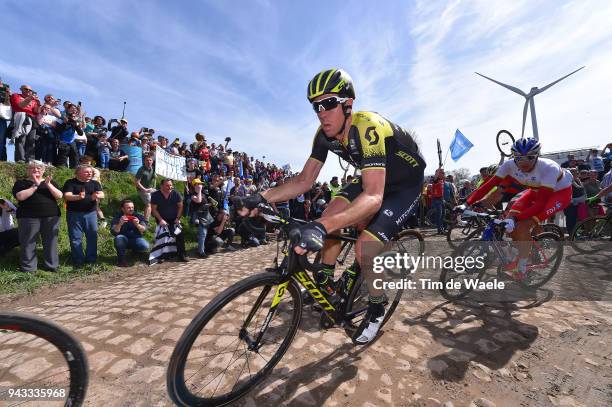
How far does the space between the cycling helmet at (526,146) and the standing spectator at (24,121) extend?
39.8ft

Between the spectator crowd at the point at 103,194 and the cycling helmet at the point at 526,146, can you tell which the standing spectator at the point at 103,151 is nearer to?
the spectator crowd at the point at 103,194

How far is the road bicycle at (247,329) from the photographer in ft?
7.77

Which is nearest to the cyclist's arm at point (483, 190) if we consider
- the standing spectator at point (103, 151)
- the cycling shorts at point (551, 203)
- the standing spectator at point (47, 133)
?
the cycling shorts at point (551, 203)

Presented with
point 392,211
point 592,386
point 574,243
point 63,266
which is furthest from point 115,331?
point 574,243

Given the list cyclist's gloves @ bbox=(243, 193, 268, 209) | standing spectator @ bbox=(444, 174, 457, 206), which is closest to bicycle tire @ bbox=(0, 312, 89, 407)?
cyclist's gloves @ bbox=(243, 193, 268, 209)

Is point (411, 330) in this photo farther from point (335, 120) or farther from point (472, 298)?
point (335, 120)

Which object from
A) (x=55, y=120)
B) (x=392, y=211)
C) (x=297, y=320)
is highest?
(x=55, y=120)

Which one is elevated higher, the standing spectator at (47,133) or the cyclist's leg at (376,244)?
the standing spectator at (47,133)

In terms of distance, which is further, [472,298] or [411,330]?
[472,298]

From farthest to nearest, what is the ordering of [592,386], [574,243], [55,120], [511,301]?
1. [55,120]
2. [574,243]
3. [511,301]
4. [592,386]

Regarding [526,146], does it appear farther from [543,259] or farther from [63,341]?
[63,341]

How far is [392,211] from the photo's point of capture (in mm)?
3410

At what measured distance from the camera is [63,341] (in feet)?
6.70

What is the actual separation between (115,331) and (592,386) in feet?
16.8
